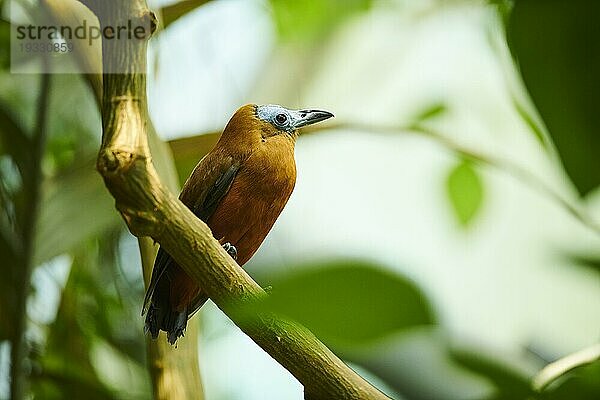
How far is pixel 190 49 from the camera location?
83 cm

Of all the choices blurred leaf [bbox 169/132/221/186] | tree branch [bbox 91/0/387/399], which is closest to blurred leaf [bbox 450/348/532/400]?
tree branch [bbox 91/0/387/399]

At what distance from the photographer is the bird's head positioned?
496 mm

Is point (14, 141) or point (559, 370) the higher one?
point (559, 370)

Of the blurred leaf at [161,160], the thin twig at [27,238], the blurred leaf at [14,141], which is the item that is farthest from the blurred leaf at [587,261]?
the blurred leaf at [14,141]

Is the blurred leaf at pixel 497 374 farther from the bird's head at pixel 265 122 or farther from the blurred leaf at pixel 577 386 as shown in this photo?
the bird's head at pixel 265 122

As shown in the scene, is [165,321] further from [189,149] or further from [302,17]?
[302,17]

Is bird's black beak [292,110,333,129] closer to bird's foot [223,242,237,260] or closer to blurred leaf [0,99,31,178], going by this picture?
bird's foot [223,242,237,260]

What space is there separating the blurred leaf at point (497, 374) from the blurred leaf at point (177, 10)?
27.8 inches

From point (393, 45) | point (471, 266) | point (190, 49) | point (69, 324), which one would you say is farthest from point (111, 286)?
point (471, 266)

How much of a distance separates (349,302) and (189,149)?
68 centimetres

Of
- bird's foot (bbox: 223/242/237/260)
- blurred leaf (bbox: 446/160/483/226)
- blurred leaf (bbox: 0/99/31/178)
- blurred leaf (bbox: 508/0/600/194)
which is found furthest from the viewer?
blurred leaf (bbox: 0/99/31/178)

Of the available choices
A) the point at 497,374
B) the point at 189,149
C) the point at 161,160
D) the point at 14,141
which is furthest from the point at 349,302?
the point at 14,141

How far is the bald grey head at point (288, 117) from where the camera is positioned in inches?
19.8

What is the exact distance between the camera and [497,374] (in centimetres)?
13
